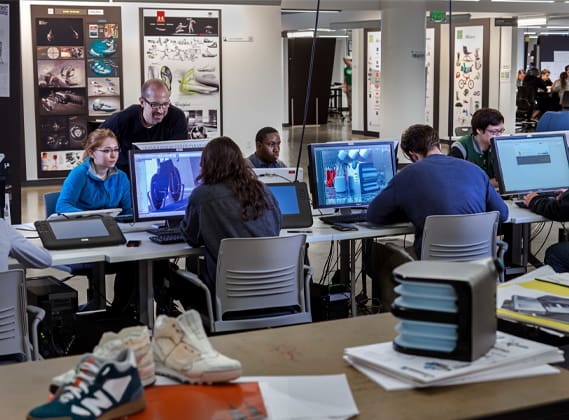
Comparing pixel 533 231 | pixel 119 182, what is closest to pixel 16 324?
pixel 119 182

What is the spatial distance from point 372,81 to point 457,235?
1353 centimetres

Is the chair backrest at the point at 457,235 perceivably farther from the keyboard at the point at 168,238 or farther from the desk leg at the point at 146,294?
the desk leg at the point at 146,294

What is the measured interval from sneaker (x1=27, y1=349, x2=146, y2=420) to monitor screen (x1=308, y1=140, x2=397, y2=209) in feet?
12.4

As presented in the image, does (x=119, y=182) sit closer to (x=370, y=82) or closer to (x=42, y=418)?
(x=42, y=418)

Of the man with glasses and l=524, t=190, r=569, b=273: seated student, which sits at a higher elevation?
the man with glasses

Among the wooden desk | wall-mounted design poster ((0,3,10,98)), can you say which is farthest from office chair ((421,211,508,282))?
wall-mounted design poster ((0,3,10,98))

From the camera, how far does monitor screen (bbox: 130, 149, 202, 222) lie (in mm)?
4773

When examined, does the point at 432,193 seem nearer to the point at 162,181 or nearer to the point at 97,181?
the point at 162,181

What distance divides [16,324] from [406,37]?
9.83 m

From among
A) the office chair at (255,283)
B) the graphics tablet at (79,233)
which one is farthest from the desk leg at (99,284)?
the office chair at (255,283)

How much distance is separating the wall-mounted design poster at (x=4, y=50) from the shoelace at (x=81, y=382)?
5.35m

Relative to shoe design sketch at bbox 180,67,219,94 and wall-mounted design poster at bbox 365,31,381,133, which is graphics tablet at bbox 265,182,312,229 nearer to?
shoe design sketch at bbox 180,67,219,94

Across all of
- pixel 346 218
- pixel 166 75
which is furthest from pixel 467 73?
pixel 346 218

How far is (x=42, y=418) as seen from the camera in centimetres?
149
